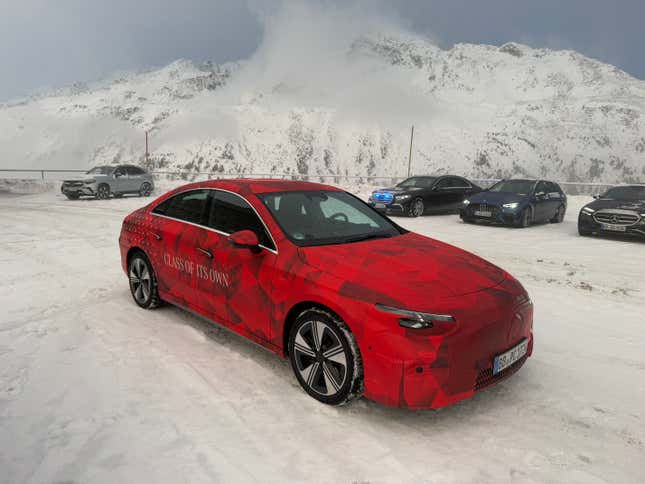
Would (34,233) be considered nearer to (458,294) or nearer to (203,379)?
(203,379)

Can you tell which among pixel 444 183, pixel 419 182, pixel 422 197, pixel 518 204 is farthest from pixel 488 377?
pixel 444 183

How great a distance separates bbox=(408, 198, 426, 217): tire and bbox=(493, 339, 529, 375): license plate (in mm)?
11649

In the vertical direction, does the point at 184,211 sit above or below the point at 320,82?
below

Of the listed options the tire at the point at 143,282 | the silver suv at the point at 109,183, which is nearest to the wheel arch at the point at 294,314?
the tire at the point at 143,282

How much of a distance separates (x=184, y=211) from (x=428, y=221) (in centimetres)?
1031

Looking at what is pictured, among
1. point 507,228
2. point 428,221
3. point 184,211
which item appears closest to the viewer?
point 184,211

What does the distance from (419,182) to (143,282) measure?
465 inches

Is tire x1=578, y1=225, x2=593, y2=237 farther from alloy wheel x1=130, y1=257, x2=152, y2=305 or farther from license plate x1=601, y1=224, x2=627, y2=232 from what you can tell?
alloy wheel x1=130, y1=257, x2=152, y2=305

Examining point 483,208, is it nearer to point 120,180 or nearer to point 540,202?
point 540,202

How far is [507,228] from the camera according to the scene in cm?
1287

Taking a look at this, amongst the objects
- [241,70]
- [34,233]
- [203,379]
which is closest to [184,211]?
[203,379]

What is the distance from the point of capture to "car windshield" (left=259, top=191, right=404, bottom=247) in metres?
3.82

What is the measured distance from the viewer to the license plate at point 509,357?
3100 mm

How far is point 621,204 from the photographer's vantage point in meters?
10.8
